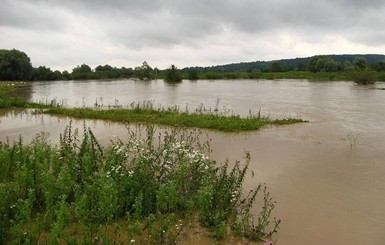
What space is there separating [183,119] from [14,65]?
75292 millimetres

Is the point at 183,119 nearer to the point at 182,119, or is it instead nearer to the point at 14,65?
the point at 182,119

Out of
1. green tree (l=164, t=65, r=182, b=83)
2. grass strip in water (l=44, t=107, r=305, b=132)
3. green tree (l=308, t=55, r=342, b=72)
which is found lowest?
grass strip in water (l=44, t=107, r=305, b=132)

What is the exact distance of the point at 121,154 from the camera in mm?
7574

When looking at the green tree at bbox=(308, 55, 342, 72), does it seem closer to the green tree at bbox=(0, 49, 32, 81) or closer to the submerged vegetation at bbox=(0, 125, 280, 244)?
the green tree at bbox=(0, 49, 32, 81)

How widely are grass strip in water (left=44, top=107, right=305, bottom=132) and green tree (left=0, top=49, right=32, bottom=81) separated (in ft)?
211

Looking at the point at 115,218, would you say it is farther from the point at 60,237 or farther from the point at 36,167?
the point at 36,167

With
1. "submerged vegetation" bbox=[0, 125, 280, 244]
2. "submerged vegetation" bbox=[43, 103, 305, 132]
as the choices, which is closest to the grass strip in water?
"submerged vegetation" bbox=[43, 103, 305, 132]

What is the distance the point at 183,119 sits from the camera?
1858 centimetres

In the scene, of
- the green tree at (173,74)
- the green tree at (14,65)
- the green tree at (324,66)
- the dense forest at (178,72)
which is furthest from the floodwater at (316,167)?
the green tree at (324,66)

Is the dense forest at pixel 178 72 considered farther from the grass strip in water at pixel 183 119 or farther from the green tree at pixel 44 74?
the grass strip in water at pixel 183 119

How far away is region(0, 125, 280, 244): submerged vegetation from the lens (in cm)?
539

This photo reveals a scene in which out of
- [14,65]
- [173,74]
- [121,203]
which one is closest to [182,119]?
[121,203]

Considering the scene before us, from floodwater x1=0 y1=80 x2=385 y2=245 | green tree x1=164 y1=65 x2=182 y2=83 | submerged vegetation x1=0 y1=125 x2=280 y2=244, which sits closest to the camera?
submerged vegetation x1=0 y1=125 x2=280 y2=244

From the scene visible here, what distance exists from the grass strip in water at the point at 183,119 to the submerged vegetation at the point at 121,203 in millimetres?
7926
